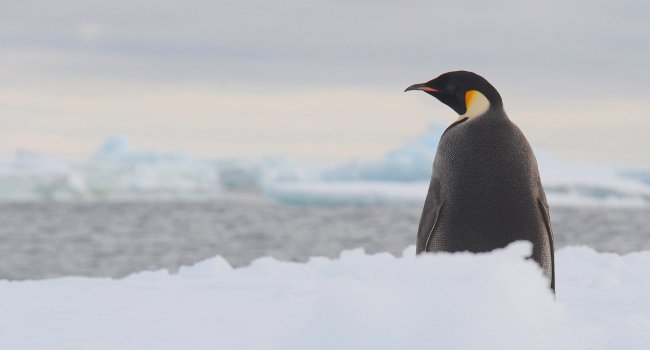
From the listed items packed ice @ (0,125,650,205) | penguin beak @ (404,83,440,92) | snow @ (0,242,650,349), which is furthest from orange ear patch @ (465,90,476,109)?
packed ice @ (0,125,650,205)

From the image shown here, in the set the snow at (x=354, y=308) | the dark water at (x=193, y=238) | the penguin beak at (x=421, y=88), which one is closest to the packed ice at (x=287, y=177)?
the dark water at (x=193, y=238)

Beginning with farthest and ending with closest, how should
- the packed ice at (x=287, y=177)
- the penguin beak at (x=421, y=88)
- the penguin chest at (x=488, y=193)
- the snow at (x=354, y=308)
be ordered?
the packed ice at (x=287, y=177) → the penguin beak at (x=421, y=88) → the penguin chest at (x=488, y=193) → the snow at (x=354, y=308)

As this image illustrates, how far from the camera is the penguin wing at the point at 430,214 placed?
12.0 feet

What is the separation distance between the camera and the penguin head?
368 cm

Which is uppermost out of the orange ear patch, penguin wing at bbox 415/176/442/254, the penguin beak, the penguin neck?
the penguin beak

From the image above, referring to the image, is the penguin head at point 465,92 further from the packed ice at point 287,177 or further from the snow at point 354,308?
the packed ice at point 287,177

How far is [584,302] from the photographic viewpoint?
3.87 m

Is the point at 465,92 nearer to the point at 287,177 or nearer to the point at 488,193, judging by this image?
the point at 488,193

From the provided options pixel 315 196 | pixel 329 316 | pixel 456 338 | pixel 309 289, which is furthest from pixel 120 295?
pixel 315 196

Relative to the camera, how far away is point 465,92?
3.72 m

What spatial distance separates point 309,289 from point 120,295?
0.96 meters

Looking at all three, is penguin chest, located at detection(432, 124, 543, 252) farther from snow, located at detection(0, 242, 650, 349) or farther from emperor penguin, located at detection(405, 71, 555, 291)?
snow, located at detection(0, 242, 650, 349)

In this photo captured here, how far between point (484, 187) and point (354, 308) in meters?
1.32

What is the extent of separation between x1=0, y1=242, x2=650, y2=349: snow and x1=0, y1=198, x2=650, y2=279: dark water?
34.6ft
